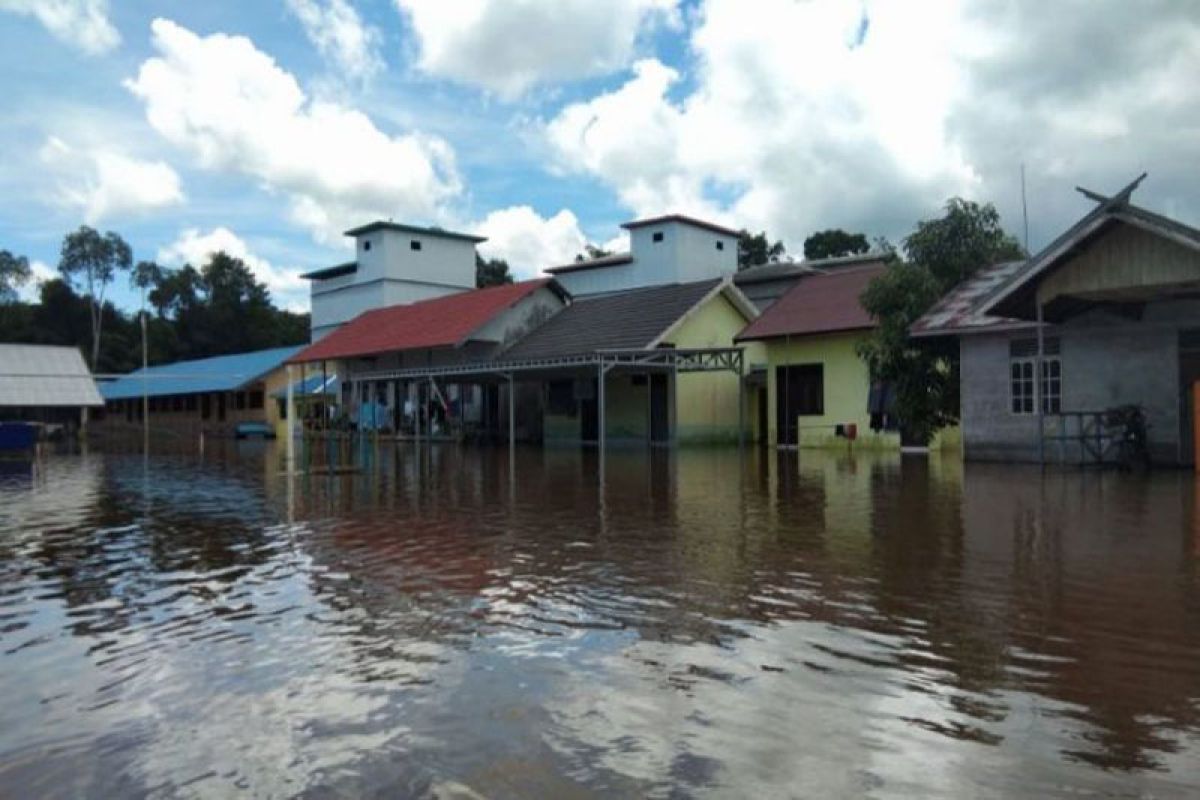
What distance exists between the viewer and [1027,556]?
7.98 metres

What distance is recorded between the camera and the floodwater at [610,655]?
371 cm

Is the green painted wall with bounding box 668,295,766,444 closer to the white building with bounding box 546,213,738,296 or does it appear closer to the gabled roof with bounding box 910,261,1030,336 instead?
the gabled roof with bounding box 910,261,1030,336

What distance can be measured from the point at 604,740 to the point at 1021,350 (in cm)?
1688

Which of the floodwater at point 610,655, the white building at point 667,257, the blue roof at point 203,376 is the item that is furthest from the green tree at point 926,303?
the blue roof at point 203,376

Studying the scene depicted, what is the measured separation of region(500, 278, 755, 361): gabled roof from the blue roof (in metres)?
17.4

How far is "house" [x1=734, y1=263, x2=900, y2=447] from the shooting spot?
25.3 m

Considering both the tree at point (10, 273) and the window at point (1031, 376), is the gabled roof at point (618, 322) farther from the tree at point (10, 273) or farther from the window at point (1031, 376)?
the tree at point (10, 273)

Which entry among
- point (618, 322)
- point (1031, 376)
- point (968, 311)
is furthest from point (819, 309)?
point (1031, 376)

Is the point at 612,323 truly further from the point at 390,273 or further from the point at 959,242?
the point at 390,273

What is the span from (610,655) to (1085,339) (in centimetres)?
1513

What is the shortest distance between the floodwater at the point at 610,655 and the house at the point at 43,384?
123ft

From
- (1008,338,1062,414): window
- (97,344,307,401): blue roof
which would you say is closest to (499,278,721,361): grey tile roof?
(1008,338,1062,414): window

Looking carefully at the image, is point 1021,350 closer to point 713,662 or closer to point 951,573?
point 951,573

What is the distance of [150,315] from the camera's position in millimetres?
74438
